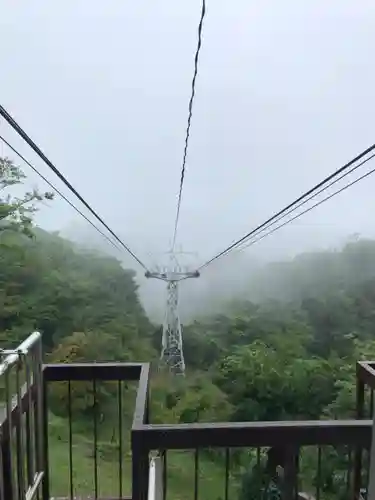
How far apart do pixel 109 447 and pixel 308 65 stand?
28.8ft

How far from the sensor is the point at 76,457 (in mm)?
5730

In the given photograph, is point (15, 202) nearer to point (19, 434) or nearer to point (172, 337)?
point (172, 337)

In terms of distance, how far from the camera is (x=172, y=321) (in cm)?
1312

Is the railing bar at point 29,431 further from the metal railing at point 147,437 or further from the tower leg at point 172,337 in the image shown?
the tower leg at point 172,337

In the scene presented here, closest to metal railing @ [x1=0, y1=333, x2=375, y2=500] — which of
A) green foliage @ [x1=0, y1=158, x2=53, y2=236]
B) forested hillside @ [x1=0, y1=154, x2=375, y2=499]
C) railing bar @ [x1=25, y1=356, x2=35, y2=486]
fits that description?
railing bar @ [x1=25, y1=356, x2=35, y2=486]

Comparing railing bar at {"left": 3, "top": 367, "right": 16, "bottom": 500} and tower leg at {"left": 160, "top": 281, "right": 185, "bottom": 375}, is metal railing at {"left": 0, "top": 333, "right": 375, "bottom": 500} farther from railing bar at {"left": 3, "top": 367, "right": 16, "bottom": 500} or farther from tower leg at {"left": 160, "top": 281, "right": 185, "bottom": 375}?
tower leg at {"left": 160, "top": 281, "right": 185, "bottom": 375}

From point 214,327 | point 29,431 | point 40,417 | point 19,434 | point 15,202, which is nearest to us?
point 19,434

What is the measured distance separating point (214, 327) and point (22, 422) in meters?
11.3

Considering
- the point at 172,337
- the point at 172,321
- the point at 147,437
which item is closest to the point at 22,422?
the point at 147,437

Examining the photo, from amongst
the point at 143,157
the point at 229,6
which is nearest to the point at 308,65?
the point at 143,157

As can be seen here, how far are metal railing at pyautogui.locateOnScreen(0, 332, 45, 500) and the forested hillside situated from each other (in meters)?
3.01

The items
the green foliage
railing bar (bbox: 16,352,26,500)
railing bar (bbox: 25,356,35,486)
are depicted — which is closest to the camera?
railing bar (bbox: 16,352,26,500)

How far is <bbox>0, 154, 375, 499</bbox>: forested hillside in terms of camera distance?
7820 millimetres

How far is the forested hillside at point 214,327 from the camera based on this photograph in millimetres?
7820
